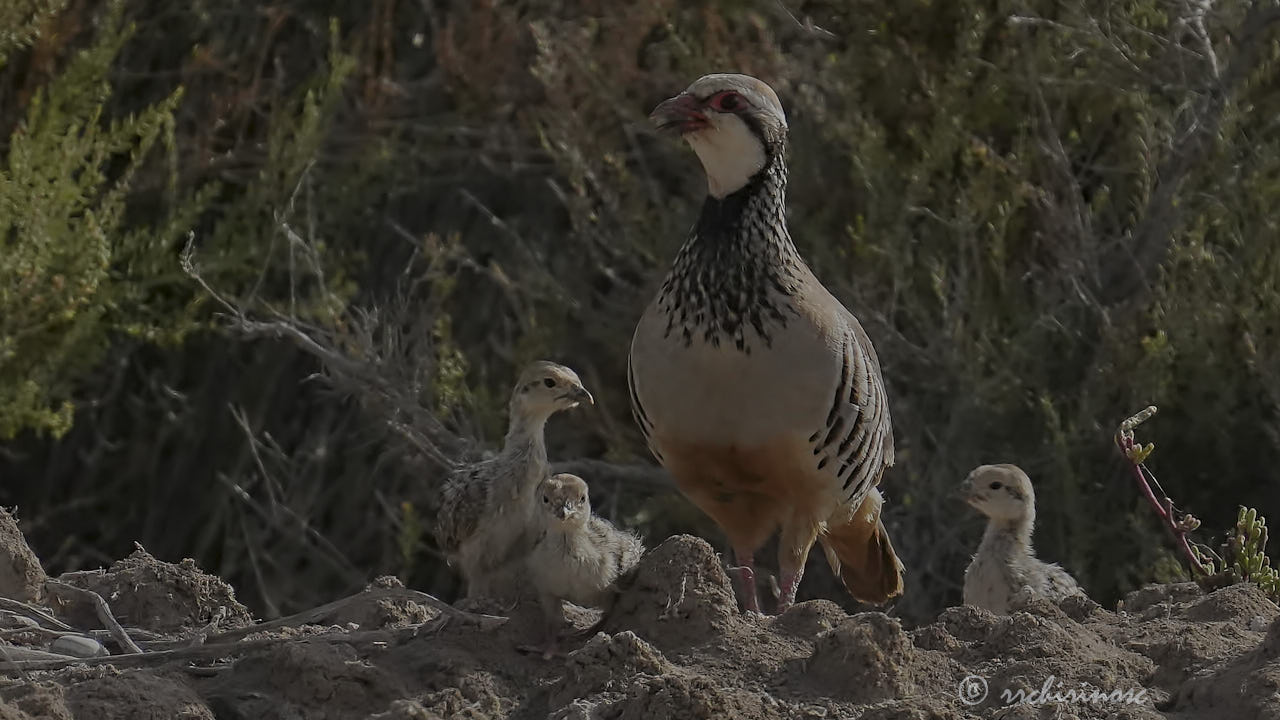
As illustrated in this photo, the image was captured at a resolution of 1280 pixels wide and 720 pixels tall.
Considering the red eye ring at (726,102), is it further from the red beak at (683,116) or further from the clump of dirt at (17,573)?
the clump of dirt at (17,573)

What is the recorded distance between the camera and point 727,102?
5.29m

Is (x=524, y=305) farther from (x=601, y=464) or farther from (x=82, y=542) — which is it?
(x=82, y=542)

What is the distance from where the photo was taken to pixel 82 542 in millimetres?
9156

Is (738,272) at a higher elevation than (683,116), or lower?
lower

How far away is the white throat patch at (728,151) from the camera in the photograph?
Answer: 17.4ft

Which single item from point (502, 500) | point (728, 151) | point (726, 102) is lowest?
point (502, 500)

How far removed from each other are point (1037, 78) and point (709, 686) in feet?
16.3

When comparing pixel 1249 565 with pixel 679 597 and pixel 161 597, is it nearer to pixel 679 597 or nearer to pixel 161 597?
pixel 679 597

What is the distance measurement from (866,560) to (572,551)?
1668 millimetres

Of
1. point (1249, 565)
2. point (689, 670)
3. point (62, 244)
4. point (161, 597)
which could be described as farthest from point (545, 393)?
point (62, 244)

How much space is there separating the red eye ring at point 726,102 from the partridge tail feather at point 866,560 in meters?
1.46

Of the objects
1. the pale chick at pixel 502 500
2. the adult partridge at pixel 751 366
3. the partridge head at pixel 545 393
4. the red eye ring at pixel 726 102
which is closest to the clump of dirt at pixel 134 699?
the pale chick at pixel 502 500

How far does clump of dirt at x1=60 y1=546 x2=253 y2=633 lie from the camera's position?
4.75m

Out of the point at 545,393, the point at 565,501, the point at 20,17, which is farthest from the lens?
the point at 20,17
